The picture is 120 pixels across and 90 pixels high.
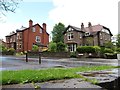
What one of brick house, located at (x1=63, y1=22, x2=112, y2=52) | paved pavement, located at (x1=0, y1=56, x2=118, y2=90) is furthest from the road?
brick house, located at (x1=63, y1=22, x2=112, y2=52)

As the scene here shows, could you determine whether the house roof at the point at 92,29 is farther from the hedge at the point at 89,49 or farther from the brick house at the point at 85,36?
the hedge at the point at 89,49

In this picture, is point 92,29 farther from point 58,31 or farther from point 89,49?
point 58,31

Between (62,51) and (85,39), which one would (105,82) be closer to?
(62,51)

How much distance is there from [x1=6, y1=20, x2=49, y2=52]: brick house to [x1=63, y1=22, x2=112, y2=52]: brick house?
11.3m

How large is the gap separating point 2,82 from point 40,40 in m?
66.2

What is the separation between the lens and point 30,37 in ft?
228

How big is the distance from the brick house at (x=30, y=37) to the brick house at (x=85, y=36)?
37.0 feet

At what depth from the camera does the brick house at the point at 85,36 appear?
199ft

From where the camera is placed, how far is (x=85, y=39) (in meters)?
62.2

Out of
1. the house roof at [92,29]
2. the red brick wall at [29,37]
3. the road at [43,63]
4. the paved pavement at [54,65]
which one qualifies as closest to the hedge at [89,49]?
the house roof at [92,29]

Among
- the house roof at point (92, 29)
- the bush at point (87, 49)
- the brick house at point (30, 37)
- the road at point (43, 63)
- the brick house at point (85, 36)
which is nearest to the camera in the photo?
the road at point (43, 63)

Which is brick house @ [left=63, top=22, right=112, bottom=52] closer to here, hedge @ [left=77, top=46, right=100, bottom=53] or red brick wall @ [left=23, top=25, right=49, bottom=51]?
red brick wall @ [left=23, top=25, right=49, bottom=51]

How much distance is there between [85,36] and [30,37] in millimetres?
18146

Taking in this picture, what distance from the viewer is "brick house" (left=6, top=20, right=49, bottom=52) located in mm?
68812
